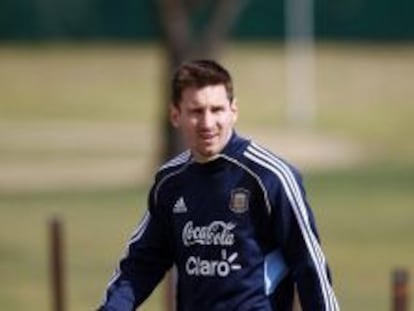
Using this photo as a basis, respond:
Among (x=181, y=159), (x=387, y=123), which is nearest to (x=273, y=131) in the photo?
(x=387, y=123)

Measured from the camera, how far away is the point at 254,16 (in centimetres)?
4703

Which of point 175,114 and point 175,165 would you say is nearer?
point 175,114

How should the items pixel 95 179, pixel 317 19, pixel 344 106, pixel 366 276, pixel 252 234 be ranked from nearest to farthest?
1. pixel 252 234
2. pixel 366 276
3. pixel 95 179
4. pixel 344 106
5. pixel 317 19

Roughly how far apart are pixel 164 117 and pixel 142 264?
2258 cm

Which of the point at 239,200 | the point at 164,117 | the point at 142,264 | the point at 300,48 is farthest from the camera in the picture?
the point at 300,48

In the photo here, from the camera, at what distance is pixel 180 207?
6.07 meters

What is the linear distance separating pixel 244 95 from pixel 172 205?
38291 millimetres

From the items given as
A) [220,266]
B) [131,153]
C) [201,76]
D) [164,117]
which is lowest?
[220,266]

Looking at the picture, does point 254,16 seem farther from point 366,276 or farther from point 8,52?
point 366,276

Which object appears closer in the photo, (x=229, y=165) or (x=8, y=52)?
(x=229, y=165)

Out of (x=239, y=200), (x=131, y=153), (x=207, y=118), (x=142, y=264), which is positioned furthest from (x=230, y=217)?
(x=131, y=153)

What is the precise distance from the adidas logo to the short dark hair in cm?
41

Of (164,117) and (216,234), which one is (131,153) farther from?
(216,234)

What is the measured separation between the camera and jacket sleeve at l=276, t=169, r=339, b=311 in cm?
583
